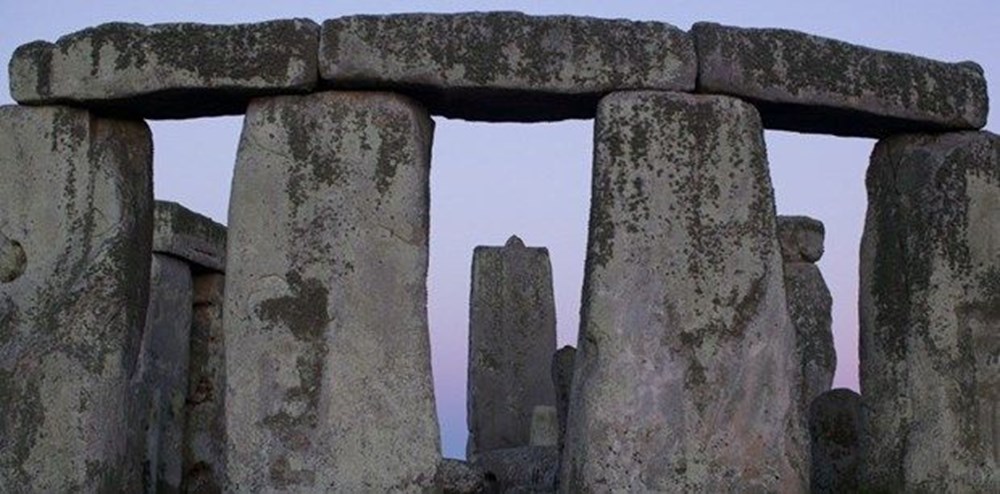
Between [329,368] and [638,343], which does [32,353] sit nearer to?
[329,368]

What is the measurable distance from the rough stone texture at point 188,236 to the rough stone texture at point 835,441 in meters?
5.45

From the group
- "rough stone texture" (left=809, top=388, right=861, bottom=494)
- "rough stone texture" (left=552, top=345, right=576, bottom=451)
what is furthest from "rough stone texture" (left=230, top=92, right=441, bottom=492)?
"rough stone texture" (left=809, top=388, right=861, bottom=494)

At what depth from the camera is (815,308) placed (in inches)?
612

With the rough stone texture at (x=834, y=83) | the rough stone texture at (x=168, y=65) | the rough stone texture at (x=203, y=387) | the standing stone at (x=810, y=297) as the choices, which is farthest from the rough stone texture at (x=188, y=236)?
the rough stone texture at (x=834, y=83)

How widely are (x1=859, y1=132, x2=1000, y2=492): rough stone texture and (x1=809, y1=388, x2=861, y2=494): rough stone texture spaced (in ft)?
1.58

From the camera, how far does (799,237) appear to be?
15664 mm

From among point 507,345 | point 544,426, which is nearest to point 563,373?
point 544,426

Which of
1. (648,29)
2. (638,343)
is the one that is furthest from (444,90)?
(638,343)

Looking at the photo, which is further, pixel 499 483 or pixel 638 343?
pixel 499 483

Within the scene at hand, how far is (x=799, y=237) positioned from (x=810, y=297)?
58 centimetres

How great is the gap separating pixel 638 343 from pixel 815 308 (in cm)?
674

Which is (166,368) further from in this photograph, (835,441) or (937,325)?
(937,325)

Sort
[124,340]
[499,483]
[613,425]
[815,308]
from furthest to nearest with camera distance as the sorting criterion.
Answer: [815,308] → [499,483] → [124,340] → [613,425]

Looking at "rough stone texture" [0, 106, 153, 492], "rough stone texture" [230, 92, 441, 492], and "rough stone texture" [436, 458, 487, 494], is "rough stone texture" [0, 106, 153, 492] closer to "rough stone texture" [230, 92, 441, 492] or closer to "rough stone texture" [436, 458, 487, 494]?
"rough stone texture" [230, 92, 441, 492]
